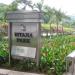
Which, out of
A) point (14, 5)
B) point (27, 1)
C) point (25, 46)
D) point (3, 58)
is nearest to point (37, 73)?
point (25, 46)

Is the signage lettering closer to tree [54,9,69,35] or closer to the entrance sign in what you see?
the entrance sign

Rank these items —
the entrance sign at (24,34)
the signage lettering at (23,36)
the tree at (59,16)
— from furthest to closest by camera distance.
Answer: the tree at (59,16) → the signage lettering at (23,36) → the entrance sign at (24,34)

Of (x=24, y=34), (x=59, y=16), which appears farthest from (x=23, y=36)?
(x=59, y=16)

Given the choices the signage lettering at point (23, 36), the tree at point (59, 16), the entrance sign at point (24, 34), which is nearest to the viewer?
the entrance sign at point (24, 34)

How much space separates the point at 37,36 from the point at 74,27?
16.3 meters

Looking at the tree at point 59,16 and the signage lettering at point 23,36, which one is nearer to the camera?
the signage lettering at point 23,36

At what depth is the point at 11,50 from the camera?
5.68 metres

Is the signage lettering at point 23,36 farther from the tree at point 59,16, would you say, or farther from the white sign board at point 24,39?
Answer: the tree at point 59,16

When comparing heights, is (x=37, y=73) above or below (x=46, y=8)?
below

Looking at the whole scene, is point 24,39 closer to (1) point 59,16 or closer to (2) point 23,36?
(2) point 23,36

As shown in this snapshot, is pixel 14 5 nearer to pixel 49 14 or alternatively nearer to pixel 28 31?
pixel 49 14

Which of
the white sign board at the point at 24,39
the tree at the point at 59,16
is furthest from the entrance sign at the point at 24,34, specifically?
the tree at the point at 59,16

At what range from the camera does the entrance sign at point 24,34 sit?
530 cm

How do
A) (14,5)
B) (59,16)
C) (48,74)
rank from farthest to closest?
(59,16) → (14,5) → (48,74)
